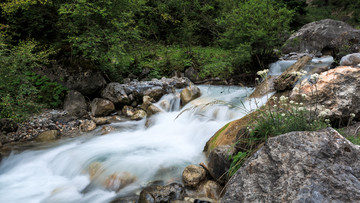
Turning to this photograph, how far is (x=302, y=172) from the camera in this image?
221 centimetres

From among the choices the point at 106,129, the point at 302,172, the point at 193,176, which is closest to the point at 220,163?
the point at 193,176

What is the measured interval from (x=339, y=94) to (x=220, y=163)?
8.69 ft

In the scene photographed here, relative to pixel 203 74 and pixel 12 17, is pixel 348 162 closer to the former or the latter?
pixel 203 74

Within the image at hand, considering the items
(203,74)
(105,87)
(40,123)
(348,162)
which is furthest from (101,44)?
(348,162)

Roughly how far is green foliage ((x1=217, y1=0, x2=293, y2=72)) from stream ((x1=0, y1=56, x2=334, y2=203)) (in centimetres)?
294

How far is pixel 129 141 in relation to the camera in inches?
258

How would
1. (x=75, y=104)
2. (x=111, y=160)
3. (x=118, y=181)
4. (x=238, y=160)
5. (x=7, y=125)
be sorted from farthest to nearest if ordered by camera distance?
(x=75, y=104), (x=7, y=125), (x=111, y=160), (x=118, y=181), (x=238, y=160)

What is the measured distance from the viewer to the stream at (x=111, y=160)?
14.6ft

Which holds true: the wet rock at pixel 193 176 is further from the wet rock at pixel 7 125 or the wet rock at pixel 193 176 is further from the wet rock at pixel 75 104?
the wet rock at pixel 7 125

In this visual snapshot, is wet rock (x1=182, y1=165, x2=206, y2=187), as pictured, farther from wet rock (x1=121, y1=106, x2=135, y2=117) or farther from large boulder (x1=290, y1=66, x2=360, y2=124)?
wet rock (x1=121, y1=106, x2=135, y2=117)

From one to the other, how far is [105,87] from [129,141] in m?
3.48

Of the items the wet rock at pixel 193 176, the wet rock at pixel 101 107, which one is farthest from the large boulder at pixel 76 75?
the wet rock at pixel 193 176

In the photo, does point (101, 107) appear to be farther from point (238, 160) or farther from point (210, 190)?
point (238, 160)

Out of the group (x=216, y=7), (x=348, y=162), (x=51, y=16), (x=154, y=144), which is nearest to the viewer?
(x=348, y=162)
